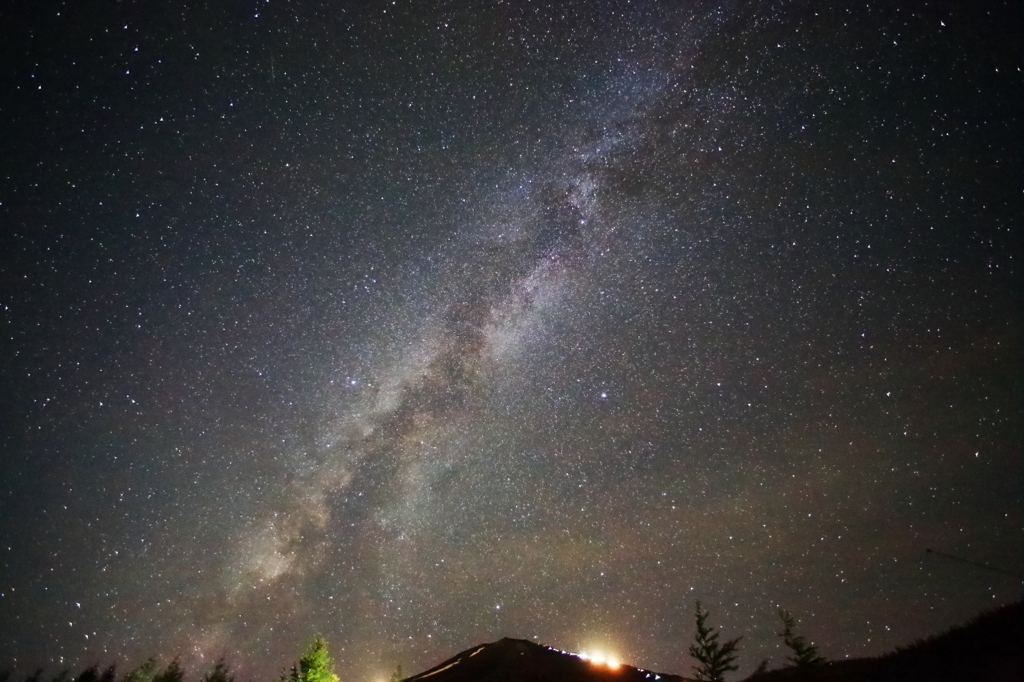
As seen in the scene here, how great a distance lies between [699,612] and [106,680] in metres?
58.3

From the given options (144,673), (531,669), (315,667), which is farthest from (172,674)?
(531,669)

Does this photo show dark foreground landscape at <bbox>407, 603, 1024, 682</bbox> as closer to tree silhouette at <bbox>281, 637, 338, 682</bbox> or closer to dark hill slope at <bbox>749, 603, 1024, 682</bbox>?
dark hill slope at <bbox>749, 603, 1024, 682</bbox>

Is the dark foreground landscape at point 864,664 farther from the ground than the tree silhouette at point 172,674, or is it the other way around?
the tree silhouette at point 172,674

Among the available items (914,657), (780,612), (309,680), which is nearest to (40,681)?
(309,680)

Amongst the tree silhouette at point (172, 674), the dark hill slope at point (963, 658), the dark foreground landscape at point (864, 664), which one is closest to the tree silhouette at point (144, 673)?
the tree silhouette at point (172, 674)

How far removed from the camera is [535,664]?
Result: 2030 cm

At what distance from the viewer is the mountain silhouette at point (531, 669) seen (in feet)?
62.5

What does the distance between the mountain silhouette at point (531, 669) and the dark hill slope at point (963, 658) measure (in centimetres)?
791

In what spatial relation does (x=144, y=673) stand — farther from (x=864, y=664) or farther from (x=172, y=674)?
(x=864, y=664)

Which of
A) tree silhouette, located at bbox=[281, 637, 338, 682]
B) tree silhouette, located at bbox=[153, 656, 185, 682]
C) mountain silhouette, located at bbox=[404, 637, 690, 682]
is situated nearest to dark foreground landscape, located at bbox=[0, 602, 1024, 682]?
mountain silhouette, located at bbox=[404, 637, 690, 682]

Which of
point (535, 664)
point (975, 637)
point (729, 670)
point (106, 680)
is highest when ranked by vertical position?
point (106, 680)

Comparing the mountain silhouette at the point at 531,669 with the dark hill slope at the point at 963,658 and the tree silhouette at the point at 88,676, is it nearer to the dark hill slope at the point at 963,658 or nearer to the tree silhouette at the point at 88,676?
the dark hill slope at the point at 963,658

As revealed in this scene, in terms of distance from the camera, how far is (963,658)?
11.6m

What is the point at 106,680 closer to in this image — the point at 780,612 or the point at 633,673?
the point at 633,673
